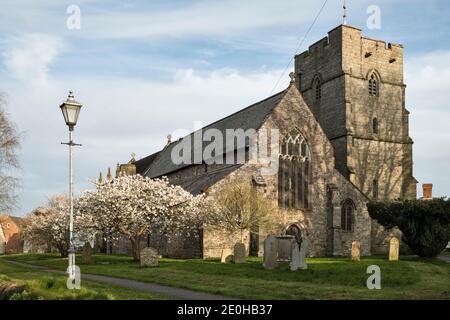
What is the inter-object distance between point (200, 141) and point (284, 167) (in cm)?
1335

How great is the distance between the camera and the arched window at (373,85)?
48459 millimetres

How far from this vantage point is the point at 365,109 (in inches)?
1876

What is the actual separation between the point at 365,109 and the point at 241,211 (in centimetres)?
2039

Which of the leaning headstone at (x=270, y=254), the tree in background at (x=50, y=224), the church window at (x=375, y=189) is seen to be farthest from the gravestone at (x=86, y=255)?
the church window at (x=375, y=189)

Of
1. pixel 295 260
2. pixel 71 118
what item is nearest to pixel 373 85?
pixel 295 260

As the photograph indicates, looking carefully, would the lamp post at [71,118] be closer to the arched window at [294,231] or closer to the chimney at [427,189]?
the arched window at [294,231]

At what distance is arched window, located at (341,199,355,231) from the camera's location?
1560 inches

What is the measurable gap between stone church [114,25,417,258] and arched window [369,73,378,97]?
0.30 ft

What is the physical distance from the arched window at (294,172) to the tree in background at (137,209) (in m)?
6.53

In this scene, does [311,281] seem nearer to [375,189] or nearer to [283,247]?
[283,247]

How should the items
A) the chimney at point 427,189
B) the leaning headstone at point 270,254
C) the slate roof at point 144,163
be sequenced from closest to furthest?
the leaning headstone at point 270,254
the chimney at point 427,189
the slate roof at point 144,163

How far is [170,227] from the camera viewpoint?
111 feet
